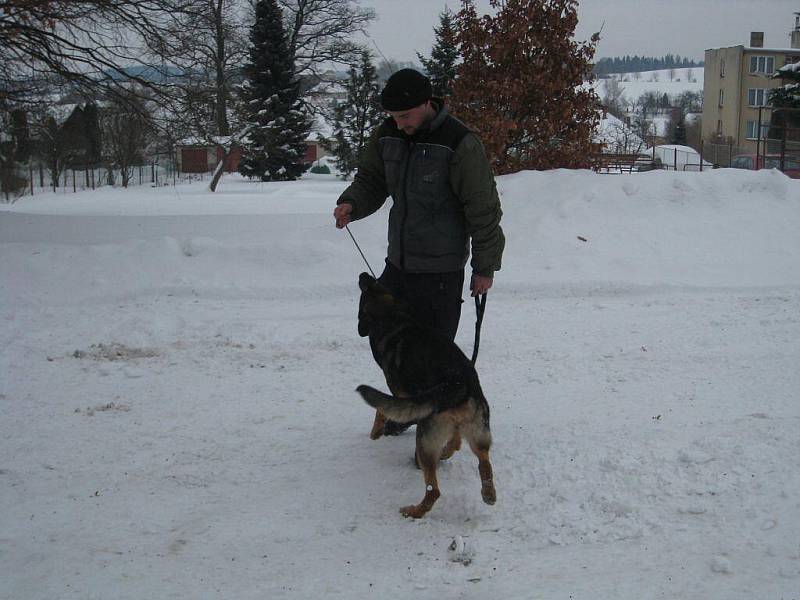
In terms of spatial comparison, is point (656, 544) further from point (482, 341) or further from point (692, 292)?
point (692, 292)

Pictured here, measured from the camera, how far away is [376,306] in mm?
4324

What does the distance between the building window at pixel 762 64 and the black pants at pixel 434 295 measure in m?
63.9

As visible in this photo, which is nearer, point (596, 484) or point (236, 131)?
point (596, 484)

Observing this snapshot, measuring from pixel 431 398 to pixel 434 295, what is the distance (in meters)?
A: 0.92

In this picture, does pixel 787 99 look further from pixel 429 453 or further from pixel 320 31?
pixel 429 453

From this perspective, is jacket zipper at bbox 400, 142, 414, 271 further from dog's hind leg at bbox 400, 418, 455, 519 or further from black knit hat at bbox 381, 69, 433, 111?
dog's hind leg at bbox 400, 418, 455, 519

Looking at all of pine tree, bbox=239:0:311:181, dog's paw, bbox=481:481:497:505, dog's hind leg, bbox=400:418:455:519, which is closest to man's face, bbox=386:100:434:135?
dog's hind leg, bbox=400:418:455:519

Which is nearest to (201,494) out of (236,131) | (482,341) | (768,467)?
(768,467)

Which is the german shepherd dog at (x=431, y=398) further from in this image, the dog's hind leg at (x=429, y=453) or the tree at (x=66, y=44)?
the tree at (x=66, y=44)

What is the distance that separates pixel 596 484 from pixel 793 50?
64.1 meters

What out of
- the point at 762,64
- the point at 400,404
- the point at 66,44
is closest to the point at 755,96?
the point at 762,64

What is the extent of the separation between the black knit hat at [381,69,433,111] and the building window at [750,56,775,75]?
64070 millimetres

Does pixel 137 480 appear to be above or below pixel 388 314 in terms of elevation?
below

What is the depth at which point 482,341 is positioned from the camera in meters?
7.04
